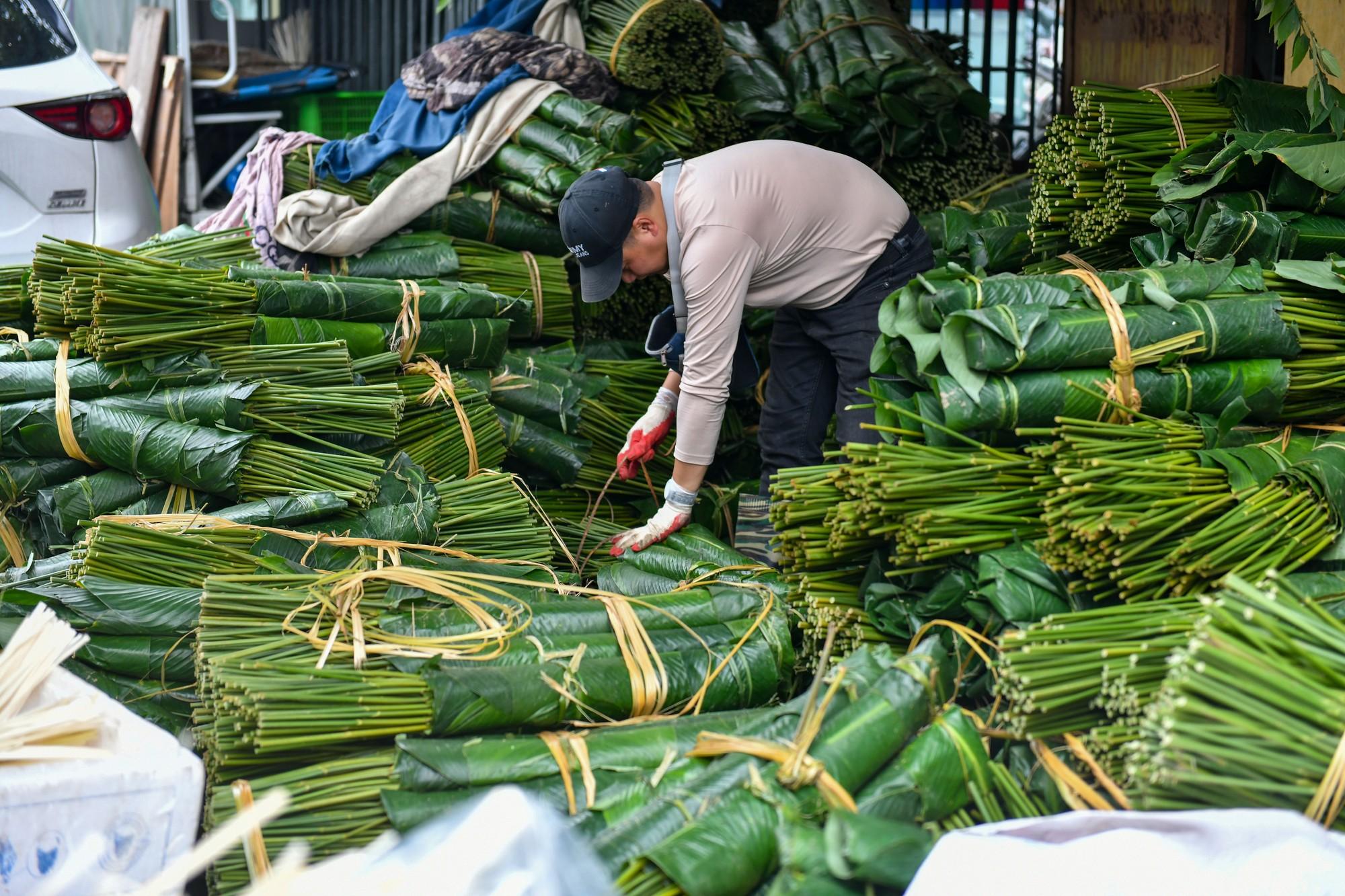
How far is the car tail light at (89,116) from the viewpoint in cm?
469

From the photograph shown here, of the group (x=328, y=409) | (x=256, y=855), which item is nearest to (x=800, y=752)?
(x=256, y=855)

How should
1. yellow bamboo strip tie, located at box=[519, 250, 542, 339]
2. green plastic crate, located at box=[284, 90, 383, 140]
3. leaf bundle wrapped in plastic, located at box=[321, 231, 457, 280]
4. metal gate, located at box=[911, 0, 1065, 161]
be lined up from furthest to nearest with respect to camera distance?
1. green plastic crate, located at box=[284, 90, 383, 140]
2. metal gate, located at box=[911, 0, 1065, 161]
3. yellow bamboo strip tie, located at box=[519, 250, 542, 339]
4. leaf bundle wrapped in plastic, located at box=[321, 231, 457, 280]

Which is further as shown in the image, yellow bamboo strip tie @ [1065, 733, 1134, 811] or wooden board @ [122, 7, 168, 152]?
wooden board @ [122, 7, 168, 152]

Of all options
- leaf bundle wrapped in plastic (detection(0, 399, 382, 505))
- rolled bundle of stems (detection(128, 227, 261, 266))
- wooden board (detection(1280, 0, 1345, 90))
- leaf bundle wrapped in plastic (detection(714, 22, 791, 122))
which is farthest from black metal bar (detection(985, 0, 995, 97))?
leaf bundle wrapped in plastic (detection(0, 399, 382, 505))

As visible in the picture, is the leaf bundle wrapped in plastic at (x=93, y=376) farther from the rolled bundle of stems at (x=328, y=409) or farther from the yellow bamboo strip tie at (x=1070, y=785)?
the yellow bamboo strip tie at (x=1070, y=785)

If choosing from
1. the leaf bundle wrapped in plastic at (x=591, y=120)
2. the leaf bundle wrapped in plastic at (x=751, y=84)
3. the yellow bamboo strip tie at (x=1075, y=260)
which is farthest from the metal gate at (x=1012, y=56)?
the leaf bundle wrapped in plastic at (x=591, y=120)

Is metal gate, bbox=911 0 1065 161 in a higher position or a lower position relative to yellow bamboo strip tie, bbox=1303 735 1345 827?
higher

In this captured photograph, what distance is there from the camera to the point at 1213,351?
2.79m

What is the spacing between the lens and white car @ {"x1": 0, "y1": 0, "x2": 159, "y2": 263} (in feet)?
15.1

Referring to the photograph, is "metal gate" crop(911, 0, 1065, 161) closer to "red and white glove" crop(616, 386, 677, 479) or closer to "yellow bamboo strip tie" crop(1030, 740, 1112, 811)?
"red and white glove" crop(616, 386, 677, 479)

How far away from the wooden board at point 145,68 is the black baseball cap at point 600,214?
182 inches

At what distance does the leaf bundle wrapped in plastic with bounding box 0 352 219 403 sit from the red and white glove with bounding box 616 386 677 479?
4.20ft

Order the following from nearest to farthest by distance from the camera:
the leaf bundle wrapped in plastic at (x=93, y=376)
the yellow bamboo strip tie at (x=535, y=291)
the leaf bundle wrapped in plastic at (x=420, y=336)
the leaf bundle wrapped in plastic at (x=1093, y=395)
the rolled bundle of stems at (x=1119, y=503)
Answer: the rolled bundle of stems at (x=1119, y=503) → the leaf bundle wrapped in plastic at (x=1093, y=395) → the leaf bundle wrapped in plastic at (x=93, y=376) → the leaf bundle wrapped in plastic at (x=420, y=336) → the yellow bamboo strip tie at (x=535, y=291)

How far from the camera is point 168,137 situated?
7066 millimetres
